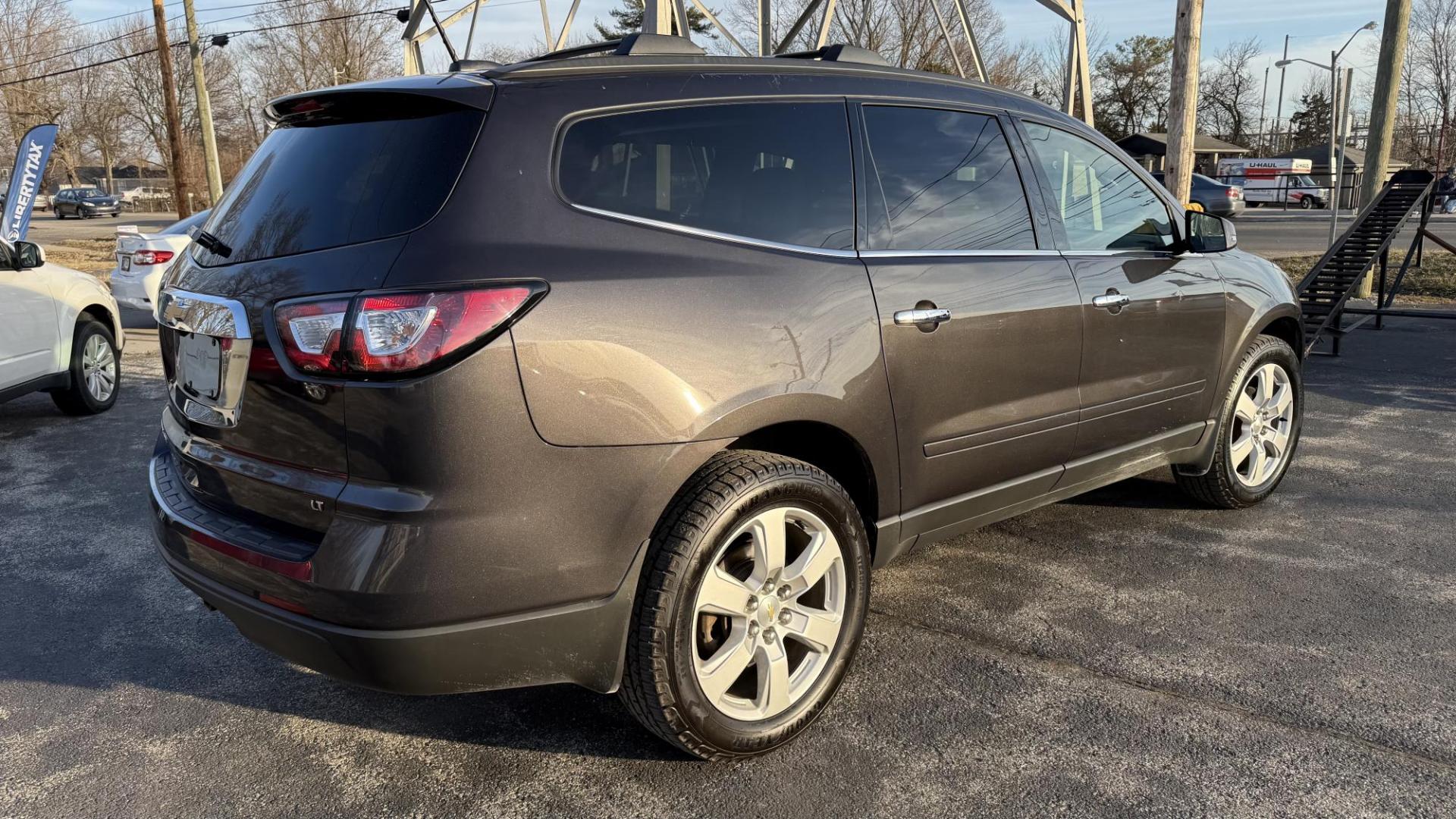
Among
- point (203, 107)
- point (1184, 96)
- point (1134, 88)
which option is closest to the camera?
point (1184, 96)

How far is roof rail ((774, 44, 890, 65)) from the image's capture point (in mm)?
3381

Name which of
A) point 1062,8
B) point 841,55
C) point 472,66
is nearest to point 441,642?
point 472,66

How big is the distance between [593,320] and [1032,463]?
188 centimetres

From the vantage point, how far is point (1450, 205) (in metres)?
40.7

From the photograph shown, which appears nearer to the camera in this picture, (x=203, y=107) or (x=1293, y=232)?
(x=203, y=107)

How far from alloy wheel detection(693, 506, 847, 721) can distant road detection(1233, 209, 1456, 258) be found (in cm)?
1825

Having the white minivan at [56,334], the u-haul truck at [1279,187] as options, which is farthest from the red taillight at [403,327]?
the u-haul truck at [1279,187]

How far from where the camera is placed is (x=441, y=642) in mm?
2307

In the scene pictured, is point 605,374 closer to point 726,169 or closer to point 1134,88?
point 726,169

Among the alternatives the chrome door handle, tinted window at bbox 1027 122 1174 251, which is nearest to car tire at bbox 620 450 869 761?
the chrome door handle

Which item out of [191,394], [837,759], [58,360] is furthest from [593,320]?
[58,360]

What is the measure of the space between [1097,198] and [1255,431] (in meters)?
1.58


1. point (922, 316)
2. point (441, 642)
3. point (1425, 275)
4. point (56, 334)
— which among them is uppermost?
point (922, 316)

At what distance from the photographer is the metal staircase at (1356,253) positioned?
8641 mm
